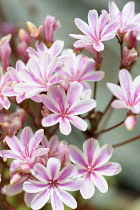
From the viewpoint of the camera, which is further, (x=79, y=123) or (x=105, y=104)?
(x=105, y=104)

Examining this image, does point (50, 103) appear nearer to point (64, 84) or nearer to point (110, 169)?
point (64, 84)

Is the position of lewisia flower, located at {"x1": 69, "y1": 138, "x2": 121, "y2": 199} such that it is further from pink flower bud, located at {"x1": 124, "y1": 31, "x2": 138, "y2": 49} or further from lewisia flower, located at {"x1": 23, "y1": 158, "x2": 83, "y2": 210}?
pink flower bud, located at {"x1": 124, "y1": 31, "x2": 138, "y2": 49}

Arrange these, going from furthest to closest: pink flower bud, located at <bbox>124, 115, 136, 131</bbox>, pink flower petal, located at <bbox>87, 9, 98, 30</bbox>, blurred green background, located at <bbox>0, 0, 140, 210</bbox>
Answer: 1. blurred green background, located at <bbox>0, 0, 140, 210</bbox>
2. pink flower petal, located at <bbox>87, 9, 98, 30</bbox>
3. pink flower bud, located at <bbox>124, 115, 136, 131</bbox>

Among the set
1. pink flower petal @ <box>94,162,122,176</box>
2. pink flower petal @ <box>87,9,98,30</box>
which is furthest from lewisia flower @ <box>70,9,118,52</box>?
pink flower petal @ <box>94,162,122,176</box>

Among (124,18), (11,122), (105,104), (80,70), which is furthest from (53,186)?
(105,104)

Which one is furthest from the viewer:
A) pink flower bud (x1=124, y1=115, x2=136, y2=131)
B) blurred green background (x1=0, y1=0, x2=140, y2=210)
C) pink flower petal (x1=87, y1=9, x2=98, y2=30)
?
blurred green background (x1=0, y1=0, x2=140, y2=210)

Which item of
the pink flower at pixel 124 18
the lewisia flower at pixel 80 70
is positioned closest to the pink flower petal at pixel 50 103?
the lewisia flower at pixel 80 70

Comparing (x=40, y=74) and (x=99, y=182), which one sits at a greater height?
(x=40, y=74)

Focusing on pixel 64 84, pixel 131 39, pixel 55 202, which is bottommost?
pixel 55 202
